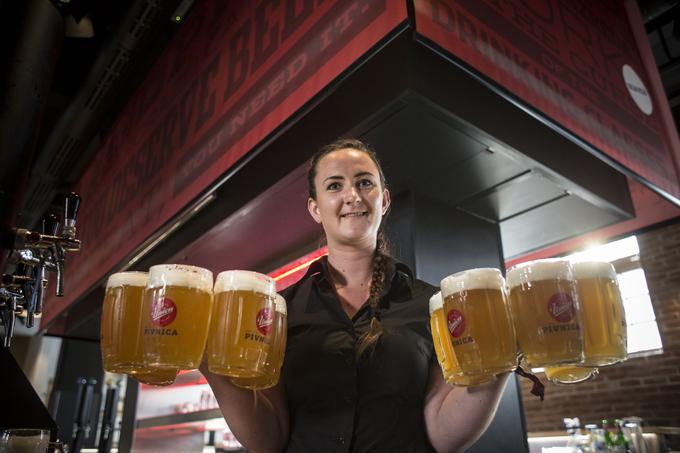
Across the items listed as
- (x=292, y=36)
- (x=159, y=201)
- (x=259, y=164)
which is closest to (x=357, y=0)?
(x=292, y=36)

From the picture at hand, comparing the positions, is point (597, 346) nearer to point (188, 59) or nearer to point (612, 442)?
point (188, 59)

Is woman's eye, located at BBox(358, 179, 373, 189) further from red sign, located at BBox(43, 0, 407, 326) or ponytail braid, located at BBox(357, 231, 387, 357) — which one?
red sign, located at BBox(43, 0, 407, 326)

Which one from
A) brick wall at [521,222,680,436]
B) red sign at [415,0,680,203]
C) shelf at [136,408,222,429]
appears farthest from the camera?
brick wall at [521,222,680,436]

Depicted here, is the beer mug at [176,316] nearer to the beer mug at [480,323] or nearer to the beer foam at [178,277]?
the beer foam at [178,277]

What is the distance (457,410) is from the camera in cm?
105

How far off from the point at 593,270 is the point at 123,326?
2.64ft

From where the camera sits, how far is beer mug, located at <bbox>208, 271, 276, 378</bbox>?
2.85 feet

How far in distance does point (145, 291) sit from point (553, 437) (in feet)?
18.5

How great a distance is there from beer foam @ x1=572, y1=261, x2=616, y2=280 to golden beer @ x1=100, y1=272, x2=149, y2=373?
2.44 feet

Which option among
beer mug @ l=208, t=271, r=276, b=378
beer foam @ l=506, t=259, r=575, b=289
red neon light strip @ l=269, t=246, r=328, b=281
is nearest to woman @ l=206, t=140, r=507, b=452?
beer mug @ l=208, t=271, r=276, b=378

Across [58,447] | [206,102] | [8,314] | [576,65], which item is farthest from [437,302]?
[206,102]

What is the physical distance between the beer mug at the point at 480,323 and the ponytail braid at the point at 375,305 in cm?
32

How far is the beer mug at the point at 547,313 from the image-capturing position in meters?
0.79

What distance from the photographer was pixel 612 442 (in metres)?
4.83
